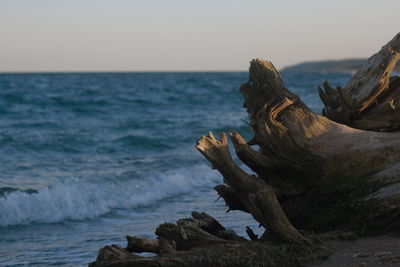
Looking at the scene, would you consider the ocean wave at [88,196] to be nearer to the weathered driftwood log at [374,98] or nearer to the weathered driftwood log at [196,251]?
the weathered driftwood log at [374,98]

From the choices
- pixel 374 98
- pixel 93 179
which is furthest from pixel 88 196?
pixel 374 98

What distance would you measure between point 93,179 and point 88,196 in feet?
5.72

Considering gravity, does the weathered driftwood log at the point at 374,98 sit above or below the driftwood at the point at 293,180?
above

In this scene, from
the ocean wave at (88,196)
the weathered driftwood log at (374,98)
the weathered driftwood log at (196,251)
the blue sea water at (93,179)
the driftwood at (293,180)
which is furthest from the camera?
the ocean wave at (88,196)

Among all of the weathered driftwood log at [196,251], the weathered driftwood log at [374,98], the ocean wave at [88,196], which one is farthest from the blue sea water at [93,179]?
the weathered driftwood log at [374,98]

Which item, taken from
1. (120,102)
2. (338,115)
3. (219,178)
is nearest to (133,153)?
(219,178)

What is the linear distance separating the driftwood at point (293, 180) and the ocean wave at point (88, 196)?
16.0 feet

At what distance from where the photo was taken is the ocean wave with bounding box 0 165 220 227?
1045 cm

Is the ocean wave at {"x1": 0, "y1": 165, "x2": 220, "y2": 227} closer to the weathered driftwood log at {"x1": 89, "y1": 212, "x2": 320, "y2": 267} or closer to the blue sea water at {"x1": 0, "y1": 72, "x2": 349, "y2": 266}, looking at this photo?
the blue sea water at {"x1": 0, "y1": 72, "x2": 349, "y2": 266}

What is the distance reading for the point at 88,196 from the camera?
11.8m

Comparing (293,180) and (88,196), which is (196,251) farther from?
(88,196)

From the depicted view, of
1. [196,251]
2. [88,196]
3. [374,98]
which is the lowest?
[196,251]

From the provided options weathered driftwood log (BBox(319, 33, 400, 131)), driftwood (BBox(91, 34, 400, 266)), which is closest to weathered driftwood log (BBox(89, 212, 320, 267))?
driftwood (BBox(91, 34, 400, 266))

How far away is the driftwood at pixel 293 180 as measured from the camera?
5.21 meters
